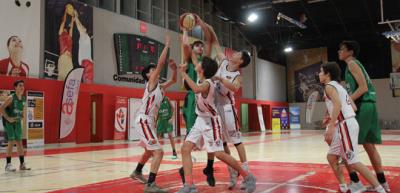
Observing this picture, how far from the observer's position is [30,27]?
1346 centimetres

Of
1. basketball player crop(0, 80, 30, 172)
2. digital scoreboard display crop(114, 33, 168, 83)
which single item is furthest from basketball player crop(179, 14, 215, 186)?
digital scoreboard display crop(114, 33, 168, 83)

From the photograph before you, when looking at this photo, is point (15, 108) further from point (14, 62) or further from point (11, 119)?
point (14, 62)

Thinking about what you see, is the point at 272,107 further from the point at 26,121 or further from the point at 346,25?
the point at 26,121

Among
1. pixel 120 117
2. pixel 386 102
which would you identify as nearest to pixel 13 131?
pixel 120 117

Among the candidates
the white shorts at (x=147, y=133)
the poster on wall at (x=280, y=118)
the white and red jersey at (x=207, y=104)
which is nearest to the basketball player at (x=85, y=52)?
the white shorts at (x=147, y=133)

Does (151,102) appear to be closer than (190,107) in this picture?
Yes

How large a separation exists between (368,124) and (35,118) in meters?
11.4

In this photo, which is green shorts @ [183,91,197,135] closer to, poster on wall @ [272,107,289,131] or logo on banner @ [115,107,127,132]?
logo on banner @ [115,107,127,132]

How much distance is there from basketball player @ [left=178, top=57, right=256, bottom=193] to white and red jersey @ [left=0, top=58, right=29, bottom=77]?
10.1 meters

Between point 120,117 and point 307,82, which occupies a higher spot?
point 307,82

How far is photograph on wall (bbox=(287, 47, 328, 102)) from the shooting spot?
30375 millimetres

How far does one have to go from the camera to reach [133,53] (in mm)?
17156

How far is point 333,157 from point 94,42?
13082mm

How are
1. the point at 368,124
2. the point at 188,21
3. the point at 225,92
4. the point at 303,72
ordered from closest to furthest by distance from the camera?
the point at 368,124, the point at 225,92, the point at 188,21, the point at 303,72
